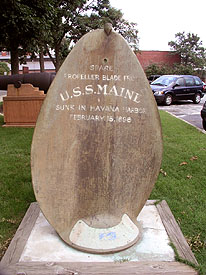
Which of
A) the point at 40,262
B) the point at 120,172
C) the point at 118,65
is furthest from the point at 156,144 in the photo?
the point at 40,262

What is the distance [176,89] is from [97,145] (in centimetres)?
1199

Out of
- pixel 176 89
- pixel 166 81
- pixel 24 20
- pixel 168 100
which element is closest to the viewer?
pixel 24 20

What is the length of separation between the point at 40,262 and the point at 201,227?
63.4 inches

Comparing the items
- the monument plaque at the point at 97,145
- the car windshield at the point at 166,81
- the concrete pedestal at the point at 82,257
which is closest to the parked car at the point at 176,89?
the car windshield at the point at 166,81

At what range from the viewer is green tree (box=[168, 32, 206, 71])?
31.1 metres

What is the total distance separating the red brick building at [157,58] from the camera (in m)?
32.1

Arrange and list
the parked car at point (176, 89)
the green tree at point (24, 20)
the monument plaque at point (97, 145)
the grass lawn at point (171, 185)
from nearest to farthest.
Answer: the monument plaque at point (97, 145) < the grass lawn at point (171, 185) < the green tree at point (24, 20) < the parked car at point (176, 89)

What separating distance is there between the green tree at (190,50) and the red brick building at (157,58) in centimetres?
74

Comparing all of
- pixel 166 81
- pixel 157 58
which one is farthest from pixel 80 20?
pixel 157 58

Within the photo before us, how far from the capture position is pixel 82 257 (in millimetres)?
2141

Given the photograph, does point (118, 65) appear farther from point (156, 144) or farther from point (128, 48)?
point (156, 144)

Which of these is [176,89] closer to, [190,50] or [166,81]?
[166,81]

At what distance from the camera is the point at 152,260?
6.97 feet

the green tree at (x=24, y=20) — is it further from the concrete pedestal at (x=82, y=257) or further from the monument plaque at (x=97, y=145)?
the concrete pedestal at (x=82, y=257)
